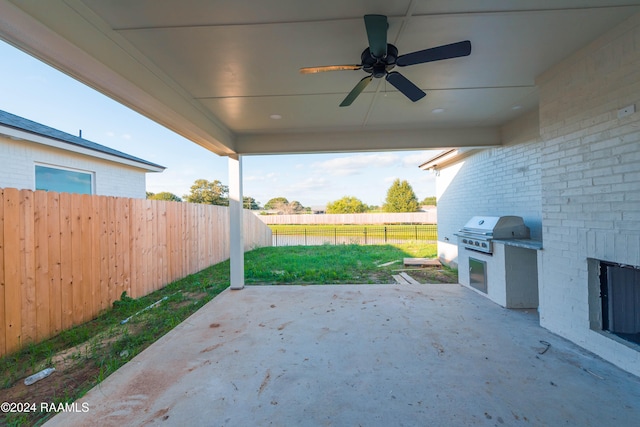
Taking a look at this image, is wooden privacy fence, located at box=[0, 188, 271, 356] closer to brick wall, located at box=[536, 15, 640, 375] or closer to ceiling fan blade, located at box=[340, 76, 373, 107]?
ceiling fan blade, located at box=[340, 76, 373, 107]

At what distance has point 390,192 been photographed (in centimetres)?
3061

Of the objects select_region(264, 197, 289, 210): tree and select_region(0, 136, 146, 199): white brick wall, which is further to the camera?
select_region(264, 197, 289, 210): tree

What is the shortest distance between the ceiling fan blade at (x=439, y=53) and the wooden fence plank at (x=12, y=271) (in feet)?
12.9

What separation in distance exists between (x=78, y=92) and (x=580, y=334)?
9.80 metres

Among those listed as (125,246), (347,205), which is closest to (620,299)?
(125,246)

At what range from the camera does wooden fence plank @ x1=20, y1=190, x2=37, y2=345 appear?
8.55 ft

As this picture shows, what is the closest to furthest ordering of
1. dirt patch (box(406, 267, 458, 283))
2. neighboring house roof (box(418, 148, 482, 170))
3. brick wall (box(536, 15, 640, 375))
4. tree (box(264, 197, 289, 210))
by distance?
brick wall (box(536, 15, 640, 375)) → dirt patch (box(406, 267, 458, 283)) → neighboring house roof (box(418, 148, 482, 170)) → tree (box(264, 197, 289, 210))

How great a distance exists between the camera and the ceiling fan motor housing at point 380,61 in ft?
7.11

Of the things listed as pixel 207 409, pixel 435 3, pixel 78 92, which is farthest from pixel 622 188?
pixel 78 92

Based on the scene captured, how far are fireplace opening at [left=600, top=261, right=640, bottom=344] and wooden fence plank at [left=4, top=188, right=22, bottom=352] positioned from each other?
5.77 m

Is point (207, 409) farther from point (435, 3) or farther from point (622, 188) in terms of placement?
point (622, 188)

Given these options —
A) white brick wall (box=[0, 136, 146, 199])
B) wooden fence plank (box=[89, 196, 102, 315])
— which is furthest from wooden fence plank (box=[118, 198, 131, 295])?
white brick wall (box=[0, 136, 146, 199])

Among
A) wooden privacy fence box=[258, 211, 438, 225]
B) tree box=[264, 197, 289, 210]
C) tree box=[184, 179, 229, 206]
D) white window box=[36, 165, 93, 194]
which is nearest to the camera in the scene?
white window box=[36, 165, 93, 194]

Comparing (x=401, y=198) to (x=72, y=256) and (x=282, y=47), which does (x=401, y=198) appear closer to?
(x=282, y=47)
